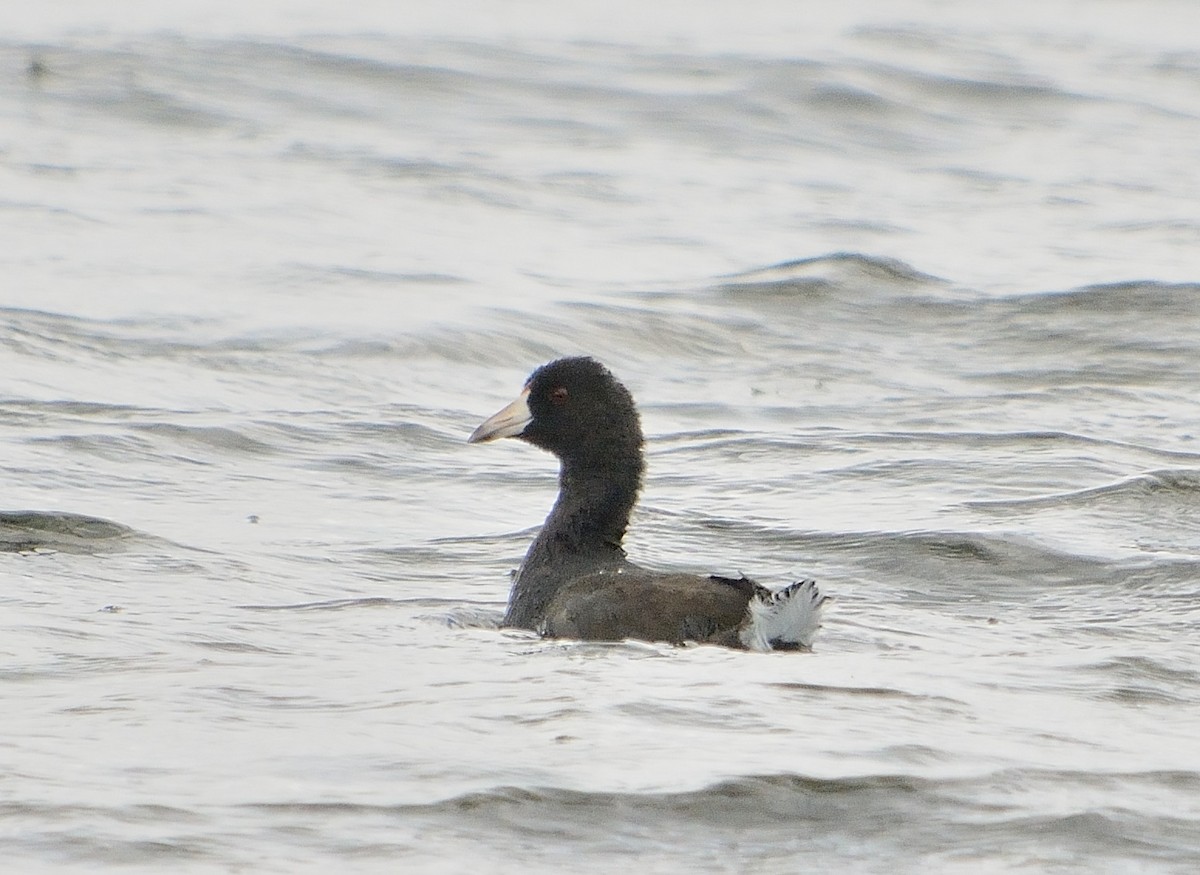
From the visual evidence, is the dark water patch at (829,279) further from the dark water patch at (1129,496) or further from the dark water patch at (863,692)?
the dark water patch at (863,692)

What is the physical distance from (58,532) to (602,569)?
220 centimetres

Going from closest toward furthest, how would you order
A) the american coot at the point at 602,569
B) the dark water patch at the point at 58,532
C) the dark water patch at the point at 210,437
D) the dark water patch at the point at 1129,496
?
the american coot at the point at 602,569 < the dark water patch at the point at 58,532 < the dark water patch at the point at 1129,496 < the dark water patch at the point at 210,437

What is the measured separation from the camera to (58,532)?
28.5 feet

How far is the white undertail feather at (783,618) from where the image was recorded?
22.2 ft

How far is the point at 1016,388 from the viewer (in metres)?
12.7

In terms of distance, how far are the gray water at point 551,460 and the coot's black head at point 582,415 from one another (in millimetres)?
621

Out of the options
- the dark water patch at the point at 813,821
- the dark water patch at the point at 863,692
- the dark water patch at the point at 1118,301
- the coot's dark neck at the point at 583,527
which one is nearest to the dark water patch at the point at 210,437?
the coot's dark neck at the point at 583,527

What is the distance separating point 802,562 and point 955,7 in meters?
22.7

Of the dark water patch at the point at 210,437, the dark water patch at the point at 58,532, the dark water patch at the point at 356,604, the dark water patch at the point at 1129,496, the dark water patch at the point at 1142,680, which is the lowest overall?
the dark water patch at the point at 210,437

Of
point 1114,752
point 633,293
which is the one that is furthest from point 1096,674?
point 633,293

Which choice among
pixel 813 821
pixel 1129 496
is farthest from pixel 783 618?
pixel 1129 496

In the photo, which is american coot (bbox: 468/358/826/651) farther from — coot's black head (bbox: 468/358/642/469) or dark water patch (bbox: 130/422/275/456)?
dark water patch (bbox: 130/422/275/456)

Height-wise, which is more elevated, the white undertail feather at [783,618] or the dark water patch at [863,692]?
the white undertail feather at [783,618]

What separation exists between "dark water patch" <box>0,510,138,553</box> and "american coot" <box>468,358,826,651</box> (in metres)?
1.46
